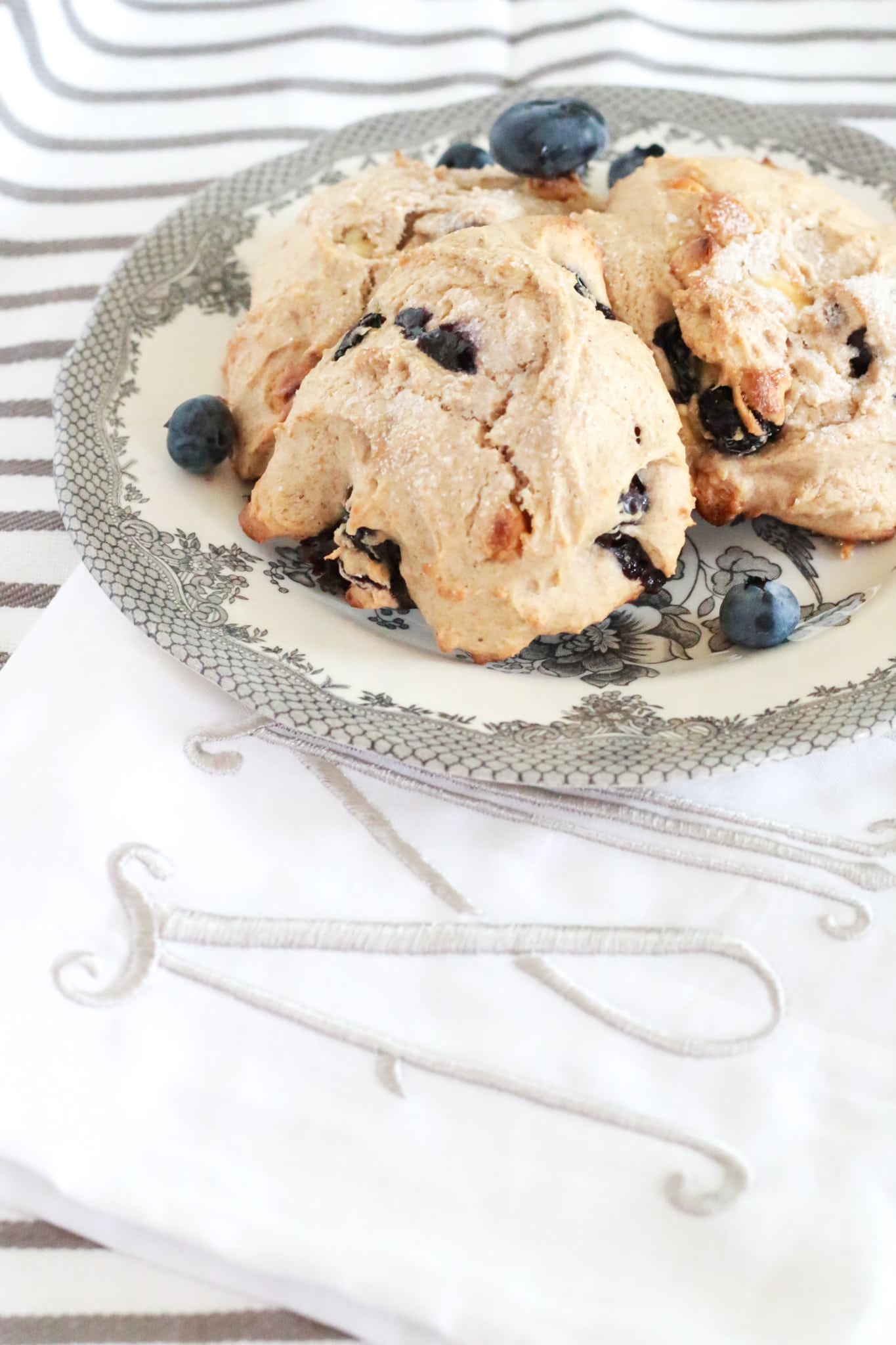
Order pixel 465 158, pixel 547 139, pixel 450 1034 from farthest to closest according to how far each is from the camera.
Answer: pixel 465 158
pixel 547 139
pixel 450 1034

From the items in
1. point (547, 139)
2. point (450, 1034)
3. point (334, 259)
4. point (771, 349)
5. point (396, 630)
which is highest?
point (547, 139)

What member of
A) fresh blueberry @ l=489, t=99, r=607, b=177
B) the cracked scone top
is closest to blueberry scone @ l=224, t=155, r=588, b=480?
fresh blueberry @ l=489, t=99, r=607, b=177

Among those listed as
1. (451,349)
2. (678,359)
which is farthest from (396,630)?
(678,359)

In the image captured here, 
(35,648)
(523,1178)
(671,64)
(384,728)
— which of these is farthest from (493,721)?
(671,64)

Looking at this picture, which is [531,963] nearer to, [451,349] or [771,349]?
[451,349]

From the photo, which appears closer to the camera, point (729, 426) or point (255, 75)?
point (729, 426)

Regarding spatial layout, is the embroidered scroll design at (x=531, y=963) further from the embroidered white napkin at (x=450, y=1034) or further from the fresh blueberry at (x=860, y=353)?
the fresh blueberry at (x=860, y=353)
